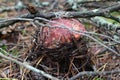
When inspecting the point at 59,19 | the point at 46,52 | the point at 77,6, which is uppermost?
the point at 59,19

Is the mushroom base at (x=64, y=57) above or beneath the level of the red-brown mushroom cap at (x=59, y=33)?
beneath

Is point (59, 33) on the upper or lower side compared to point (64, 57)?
upper

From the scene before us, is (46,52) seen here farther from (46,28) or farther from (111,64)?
(111,64)

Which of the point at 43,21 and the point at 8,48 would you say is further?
the point at 8,48

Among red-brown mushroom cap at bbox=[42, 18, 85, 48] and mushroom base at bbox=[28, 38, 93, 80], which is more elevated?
red-brown mushroom cap at bbox=[42, 18, 85, 48]

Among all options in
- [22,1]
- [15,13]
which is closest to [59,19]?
[15,13]

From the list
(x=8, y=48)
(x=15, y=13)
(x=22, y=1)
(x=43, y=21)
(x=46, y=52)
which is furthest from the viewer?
(x=22, y=1)

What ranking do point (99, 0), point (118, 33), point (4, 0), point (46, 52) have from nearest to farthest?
1. point (46, 52)
2. point (118, 33)
3. point (99, 0)
4. point (4, 0)

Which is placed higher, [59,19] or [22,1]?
[59,19]
